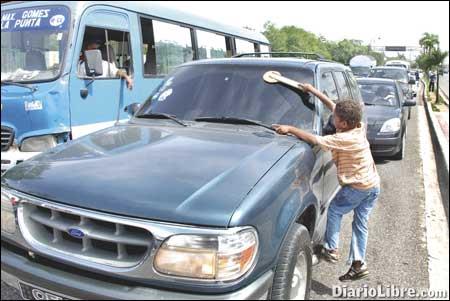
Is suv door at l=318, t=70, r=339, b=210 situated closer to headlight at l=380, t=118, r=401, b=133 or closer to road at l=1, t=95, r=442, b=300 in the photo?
road at l=1, t=95, r=442, b=300

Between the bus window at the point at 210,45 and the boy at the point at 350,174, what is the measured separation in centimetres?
626

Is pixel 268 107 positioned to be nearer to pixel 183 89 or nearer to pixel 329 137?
pixel 329 137

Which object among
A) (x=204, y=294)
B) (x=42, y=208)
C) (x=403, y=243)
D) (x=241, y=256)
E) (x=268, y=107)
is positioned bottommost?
(x=403, y=243)

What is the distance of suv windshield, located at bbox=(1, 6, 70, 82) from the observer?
586cm

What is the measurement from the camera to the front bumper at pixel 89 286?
2.18 metres

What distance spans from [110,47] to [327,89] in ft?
12.7

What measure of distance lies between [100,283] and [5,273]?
70 centimetres

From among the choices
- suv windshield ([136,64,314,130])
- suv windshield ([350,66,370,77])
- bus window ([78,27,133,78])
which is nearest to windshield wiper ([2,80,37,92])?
bus window ([78,27,133,78])

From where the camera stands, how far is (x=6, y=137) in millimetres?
5641

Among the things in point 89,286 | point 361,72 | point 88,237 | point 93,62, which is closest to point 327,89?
point 88,237

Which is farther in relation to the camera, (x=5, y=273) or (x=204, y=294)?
(x=5, y=273)

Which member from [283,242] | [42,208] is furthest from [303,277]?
[42,208]

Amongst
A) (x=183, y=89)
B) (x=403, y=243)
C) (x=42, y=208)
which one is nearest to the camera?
(x=42, y=208)

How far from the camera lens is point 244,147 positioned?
124 inches
